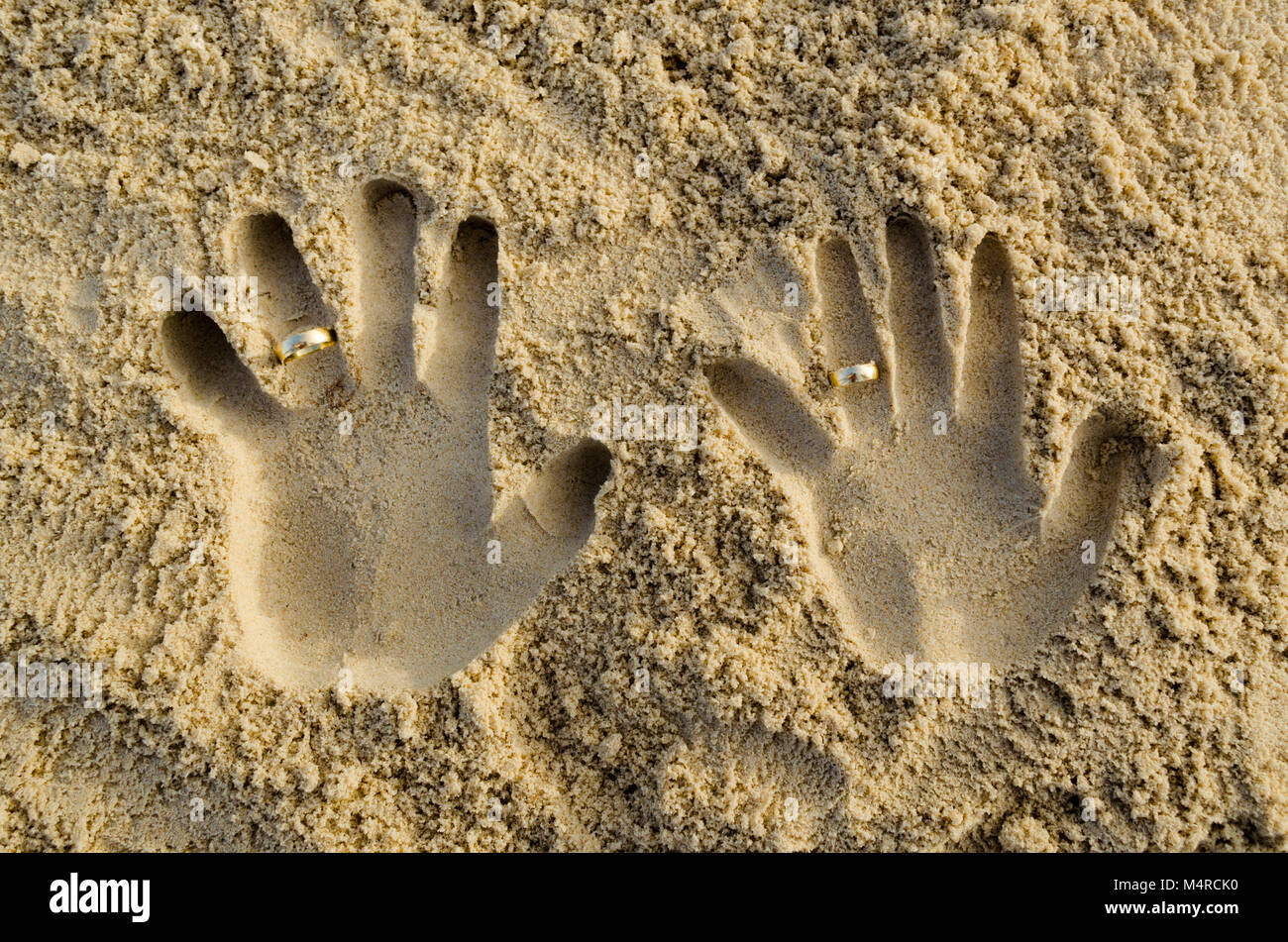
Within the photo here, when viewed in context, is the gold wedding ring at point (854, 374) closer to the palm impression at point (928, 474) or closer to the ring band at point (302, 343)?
the palm impression at point (928, 474)

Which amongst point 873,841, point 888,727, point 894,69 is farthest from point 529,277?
point 873,841

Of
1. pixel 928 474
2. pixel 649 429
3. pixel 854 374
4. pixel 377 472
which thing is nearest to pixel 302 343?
pixel 377 472

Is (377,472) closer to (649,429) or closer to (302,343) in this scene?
(302,343)

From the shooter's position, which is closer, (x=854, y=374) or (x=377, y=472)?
(x=854, y=374)

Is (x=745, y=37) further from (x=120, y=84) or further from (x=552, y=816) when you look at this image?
(x=552, y=816)

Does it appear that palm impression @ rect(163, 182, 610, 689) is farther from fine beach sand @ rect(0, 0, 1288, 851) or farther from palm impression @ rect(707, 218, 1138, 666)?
palm impression @ rect(707, 218, 1138, 666)

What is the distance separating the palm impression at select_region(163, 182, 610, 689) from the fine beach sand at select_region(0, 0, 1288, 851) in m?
0.01

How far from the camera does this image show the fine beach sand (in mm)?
2150

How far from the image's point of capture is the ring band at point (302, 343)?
2258 mm

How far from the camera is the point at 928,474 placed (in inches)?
87.3

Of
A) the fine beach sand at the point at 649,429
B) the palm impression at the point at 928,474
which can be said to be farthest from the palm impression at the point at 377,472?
the palm impression at the point at 928,474

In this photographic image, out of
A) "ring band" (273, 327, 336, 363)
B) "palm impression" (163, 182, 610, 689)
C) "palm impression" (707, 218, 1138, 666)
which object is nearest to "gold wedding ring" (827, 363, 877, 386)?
"palm impression" (707, 218, 1138, 666)

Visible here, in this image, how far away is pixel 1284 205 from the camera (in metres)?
2.30

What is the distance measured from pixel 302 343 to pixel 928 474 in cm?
151
